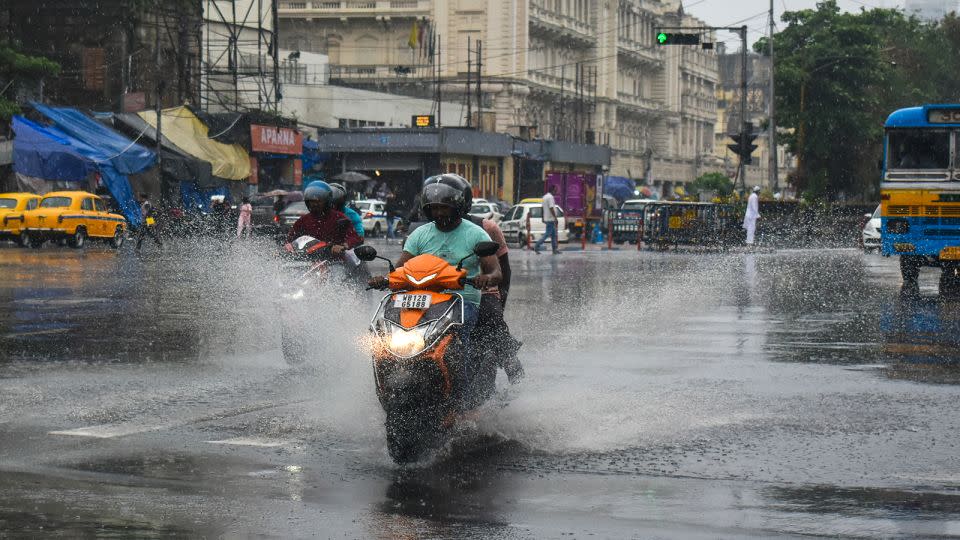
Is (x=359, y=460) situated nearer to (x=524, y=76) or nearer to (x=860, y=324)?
(x=860, y=324)

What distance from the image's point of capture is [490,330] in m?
9.60

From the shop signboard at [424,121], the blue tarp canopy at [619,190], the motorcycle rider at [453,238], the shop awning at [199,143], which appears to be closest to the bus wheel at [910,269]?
the motorcycle rider at [453,238]

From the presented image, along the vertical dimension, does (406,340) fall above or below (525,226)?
above

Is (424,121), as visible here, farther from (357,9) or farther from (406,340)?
(406,340)

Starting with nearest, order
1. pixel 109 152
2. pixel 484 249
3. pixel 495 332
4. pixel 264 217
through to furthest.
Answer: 1. pixel 484 249
2. pixel 495 332
3. pixel 109 152
4. pixel 264 217

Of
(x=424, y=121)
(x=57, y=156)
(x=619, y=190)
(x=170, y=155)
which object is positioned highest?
(x=424, y=121)

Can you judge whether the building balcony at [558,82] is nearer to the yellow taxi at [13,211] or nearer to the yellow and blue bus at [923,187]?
the yellow taxi at [13,211]

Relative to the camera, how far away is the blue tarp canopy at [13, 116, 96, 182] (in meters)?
42.8

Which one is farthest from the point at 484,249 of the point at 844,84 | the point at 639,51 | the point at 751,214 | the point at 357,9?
the point at 639,51

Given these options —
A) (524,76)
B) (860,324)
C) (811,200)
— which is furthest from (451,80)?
(860,324)

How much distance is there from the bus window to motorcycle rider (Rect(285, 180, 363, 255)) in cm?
1295

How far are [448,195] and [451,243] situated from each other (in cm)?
31

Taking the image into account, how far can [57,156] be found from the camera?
4331 cm

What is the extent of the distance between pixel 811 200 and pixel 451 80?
33610 mm
